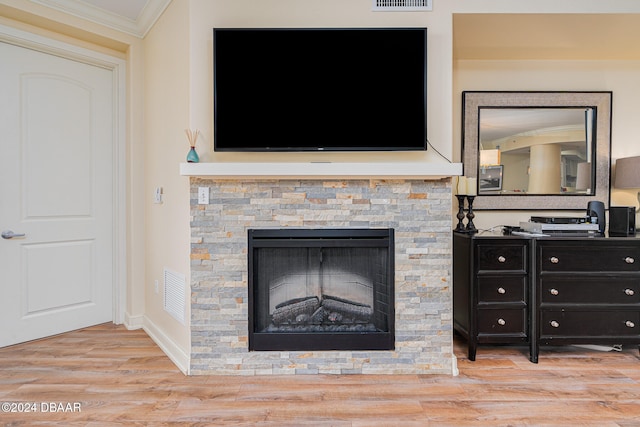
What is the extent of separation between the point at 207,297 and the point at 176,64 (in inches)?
62.4

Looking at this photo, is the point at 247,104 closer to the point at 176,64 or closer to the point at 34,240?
the point at 176,64

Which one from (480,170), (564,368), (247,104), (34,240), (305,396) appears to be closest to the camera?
(305,396)

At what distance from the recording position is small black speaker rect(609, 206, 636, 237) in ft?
8.17

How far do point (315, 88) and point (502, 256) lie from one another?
1.65 m

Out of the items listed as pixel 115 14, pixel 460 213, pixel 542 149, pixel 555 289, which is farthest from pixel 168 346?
pixel 542 149

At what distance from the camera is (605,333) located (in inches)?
93.0

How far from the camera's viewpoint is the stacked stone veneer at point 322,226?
2.20m

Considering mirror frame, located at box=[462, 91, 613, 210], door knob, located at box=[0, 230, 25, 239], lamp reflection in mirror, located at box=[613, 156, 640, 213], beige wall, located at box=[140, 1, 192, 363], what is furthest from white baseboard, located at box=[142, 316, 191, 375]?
lamp reflection in mirror, located at box=[613, 156, 640, 213]

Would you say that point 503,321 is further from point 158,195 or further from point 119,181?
point 119,181

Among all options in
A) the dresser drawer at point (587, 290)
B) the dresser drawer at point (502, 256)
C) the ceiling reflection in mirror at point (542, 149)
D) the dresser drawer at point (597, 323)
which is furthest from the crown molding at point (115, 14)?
the dresser drawer at point (597, 323)

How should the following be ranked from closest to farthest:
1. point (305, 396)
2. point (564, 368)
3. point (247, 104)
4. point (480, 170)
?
point (305, 396) → point (247, 104) → point (564, 368) → point (480, 170)

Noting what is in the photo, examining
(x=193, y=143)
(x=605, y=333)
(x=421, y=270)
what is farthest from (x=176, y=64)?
(x=605, y=333)

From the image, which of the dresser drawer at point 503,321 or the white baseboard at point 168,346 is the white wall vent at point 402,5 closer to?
the dresser drawer at point 503,321

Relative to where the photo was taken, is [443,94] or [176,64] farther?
[176,64]
